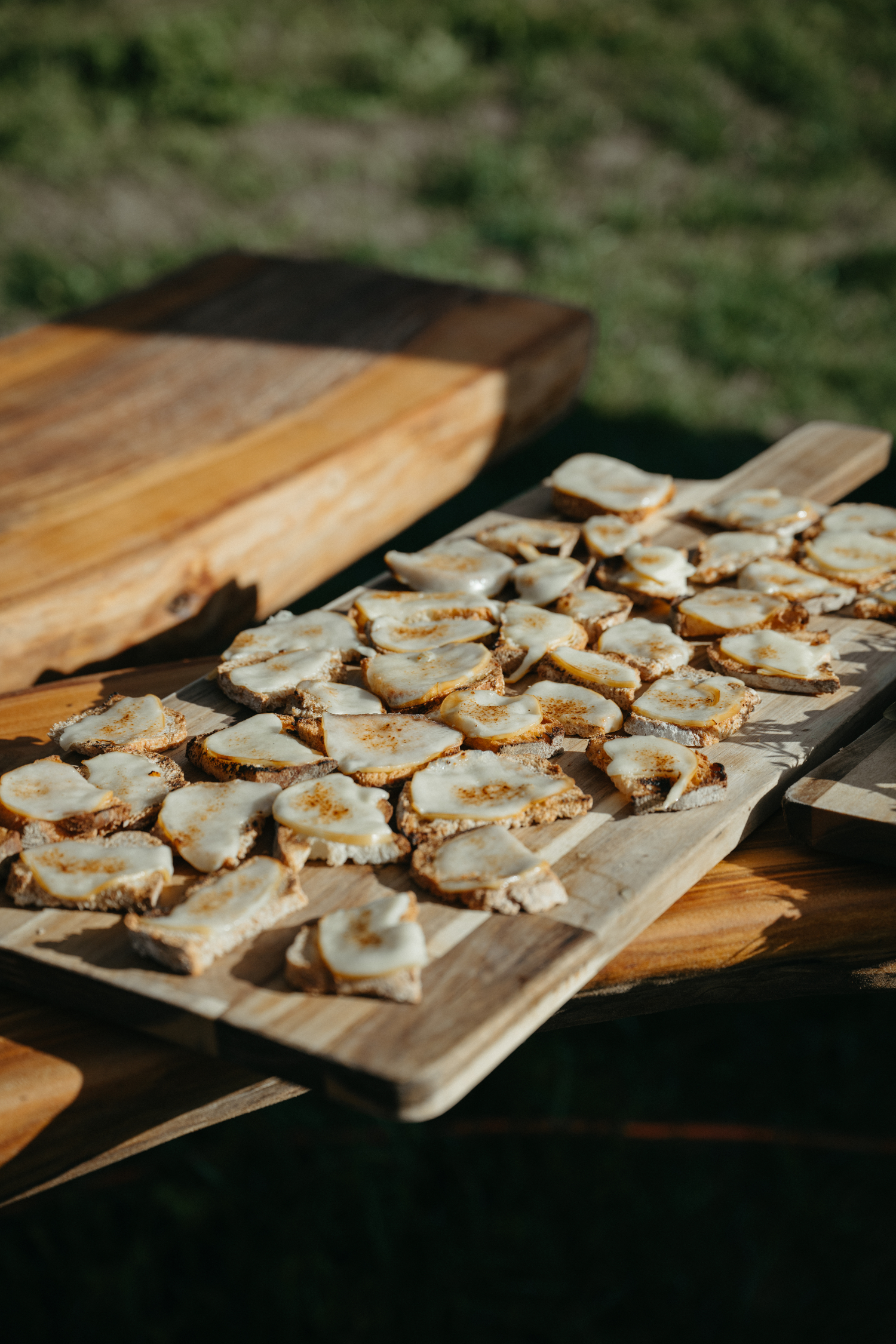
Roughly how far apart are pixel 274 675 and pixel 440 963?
53 centimetres

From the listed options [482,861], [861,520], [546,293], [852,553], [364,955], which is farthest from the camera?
[546,293]

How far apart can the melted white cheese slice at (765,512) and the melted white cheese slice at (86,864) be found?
3.65ft

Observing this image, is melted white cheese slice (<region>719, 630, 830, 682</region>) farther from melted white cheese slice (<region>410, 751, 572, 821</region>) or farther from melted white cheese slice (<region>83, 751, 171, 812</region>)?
melted white cheese slice (<region>83, 751, 171, 812</region>)

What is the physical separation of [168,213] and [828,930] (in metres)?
5.47

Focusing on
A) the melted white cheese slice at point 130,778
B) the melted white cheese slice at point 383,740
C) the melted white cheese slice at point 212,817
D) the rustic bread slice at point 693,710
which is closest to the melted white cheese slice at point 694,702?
the rustic bread slice at point 693,710

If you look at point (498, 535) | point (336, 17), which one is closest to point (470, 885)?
point (498, 535)

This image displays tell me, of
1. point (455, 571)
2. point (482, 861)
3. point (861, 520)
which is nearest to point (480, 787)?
point (482, 861)

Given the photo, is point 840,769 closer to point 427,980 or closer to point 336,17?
point 427,980

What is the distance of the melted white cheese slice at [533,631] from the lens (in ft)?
5.03

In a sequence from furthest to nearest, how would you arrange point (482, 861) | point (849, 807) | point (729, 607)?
point (729, 607)
point (849, 807)
point (482, 861)

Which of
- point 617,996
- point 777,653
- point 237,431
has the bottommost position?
point 617,996

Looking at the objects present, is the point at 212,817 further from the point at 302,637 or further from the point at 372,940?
the point at 302,637

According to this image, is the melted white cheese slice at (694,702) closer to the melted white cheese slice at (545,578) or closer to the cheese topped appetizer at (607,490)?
the melted white cheese slice at (545,578)

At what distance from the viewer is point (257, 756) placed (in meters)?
1.32
